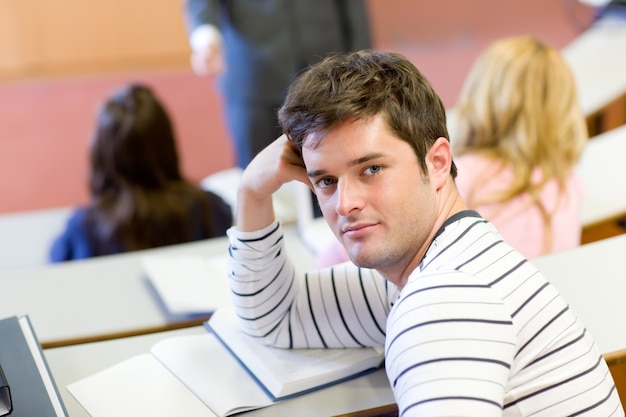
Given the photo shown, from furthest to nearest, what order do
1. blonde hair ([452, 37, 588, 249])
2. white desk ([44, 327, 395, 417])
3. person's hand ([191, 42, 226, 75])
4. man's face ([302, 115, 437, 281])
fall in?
person's hand ([191, 42, 226, 75])
blonde hair ([452, 37, 588, 249])
white desk ([44, 327, 395, 417])
man's face ([302, 115, 437, 281])

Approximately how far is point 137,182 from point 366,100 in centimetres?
144

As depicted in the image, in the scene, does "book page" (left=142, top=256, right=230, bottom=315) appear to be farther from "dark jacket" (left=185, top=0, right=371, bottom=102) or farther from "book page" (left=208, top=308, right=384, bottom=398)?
"dark jacket" (left=185, top=0, right=371, bottom=102)

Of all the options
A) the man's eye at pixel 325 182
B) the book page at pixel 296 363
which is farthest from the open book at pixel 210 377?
the man's eye at pixel 325 182

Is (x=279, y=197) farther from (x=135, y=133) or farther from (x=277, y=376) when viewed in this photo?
(x=277, y=376)

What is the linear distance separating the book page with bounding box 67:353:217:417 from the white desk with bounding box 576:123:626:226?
128 cm

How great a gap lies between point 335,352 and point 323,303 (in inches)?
3.4

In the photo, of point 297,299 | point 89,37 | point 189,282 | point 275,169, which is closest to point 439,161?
point 275,169

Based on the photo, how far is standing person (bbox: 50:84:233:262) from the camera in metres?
2.47

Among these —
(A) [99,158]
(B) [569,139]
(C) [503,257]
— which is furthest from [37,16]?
(C) [503,257]

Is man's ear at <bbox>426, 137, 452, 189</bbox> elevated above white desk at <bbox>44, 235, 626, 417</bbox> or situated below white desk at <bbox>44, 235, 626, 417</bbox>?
above

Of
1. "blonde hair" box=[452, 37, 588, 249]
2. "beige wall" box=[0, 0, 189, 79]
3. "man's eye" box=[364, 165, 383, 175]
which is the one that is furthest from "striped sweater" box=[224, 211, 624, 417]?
"beige wall" box=[0, 0, 189, 79]

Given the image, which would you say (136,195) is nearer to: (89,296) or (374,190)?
(89,296)

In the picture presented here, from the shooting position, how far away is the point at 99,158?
2555 mm

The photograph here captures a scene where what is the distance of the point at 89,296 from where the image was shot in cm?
198
